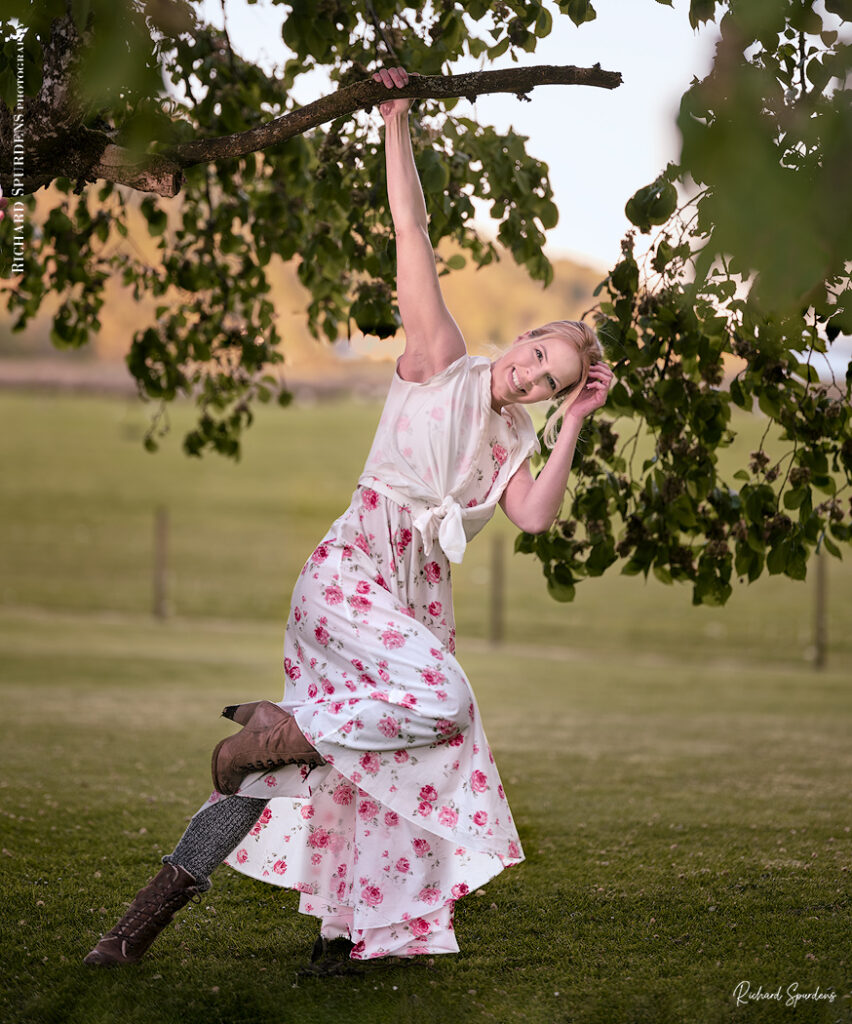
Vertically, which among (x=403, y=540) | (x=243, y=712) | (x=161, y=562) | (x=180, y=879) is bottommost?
(x=161, y=562)

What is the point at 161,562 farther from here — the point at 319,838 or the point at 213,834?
the point at 213,834

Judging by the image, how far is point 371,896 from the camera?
251cm

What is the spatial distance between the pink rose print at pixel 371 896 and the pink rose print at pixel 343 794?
0.85 ft

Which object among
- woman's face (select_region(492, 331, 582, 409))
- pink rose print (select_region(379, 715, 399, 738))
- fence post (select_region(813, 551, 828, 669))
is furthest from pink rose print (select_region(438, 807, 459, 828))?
fence post (select_region(813, 551, 828, 669))

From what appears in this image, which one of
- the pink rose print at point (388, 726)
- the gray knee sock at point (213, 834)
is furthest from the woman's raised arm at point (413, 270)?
the gray knee sock at point (213, 834)

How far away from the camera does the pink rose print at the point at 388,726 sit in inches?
92.7

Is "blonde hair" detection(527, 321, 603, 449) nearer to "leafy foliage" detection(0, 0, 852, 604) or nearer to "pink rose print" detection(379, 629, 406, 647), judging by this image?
"leafy foliage" detection(0, 0, 852, 604)

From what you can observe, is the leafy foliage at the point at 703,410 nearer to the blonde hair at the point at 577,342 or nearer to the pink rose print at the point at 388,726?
the blonde hair at the point at 577,342

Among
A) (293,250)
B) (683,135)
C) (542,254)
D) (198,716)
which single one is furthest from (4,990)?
(198,716)

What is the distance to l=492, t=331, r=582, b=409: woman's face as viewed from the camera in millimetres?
2553

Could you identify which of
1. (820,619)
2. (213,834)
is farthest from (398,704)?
(820,619)

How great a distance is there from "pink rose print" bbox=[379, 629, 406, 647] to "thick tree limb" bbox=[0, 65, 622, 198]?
3.96ft

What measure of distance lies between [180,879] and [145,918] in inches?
5.8

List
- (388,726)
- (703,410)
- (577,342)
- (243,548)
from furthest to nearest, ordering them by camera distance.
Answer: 1. (243,548)
2. (703,410)
3. (577,342)
4. (388,726)
